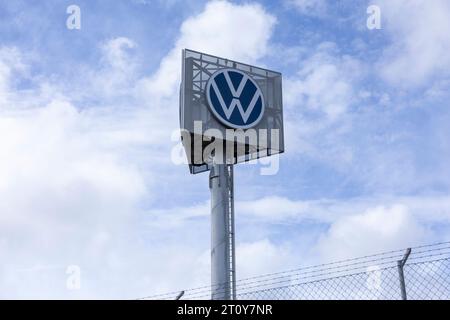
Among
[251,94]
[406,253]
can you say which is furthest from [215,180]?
[406,253]

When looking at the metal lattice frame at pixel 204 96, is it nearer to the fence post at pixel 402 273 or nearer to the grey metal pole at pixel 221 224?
the grey metal pole at pixel 221 224

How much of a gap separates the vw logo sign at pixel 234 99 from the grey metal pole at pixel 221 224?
242 centimetres

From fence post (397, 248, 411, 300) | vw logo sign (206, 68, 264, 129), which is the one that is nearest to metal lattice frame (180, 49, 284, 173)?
vw logo sign (206, 68, 264, 129)

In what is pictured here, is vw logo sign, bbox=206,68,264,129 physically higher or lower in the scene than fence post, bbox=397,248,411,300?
higher

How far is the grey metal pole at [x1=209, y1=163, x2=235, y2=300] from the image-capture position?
27312 mm

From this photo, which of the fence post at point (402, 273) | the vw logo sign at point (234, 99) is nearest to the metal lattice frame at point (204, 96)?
the vw logo sign at point (234, 99)

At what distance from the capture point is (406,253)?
38.2ft

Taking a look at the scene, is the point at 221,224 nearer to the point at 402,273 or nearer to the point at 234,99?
the point at 234,99

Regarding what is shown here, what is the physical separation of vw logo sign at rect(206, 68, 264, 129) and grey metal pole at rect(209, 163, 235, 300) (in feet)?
7.92

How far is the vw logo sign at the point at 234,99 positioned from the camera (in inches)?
1083

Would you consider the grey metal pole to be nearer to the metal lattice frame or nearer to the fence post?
the metal lattice frame
